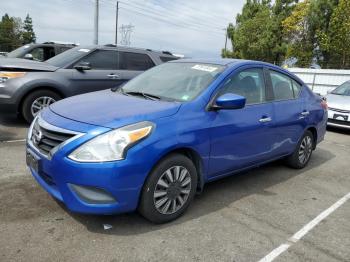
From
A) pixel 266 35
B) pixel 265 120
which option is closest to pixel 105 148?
pixel 265 120

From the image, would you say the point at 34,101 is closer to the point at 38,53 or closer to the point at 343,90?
the point at 38,53

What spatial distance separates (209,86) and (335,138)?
5721 mm

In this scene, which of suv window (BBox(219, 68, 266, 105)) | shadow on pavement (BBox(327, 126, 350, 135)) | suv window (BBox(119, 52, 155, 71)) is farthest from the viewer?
shadow on pavement (BBox(327, 126, 350, 135))

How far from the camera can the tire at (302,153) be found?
5.58 m

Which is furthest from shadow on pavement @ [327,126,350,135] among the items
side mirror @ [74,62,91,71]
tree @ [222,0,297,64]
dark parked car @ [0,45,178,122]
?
tree @ [222,0,297,64]

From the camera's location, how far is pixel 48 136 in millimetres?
3336

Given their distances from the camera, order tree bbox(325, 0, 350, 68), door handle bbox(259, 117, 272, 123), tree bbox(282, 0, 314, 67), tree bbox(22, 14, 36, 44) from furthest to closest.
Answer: tree bbox(22, 14, 36, 44)
tree bbox(282, 0, 314, 67)
tree bbox(325, 0, 350, 68)
door handle bbox(259, 117, 272, 123)

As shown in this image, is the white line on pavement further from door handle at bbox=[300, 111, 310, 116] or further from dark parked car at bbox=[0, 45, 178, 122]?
dark parked car at bbox=[0, 45, 178, 122]

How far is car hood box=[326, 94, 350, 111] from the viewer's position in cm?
918

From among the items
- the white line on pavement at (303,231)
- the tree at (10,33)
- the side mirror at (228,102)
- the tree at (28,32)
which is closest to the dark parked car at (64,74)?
the side mirror at (228,102)

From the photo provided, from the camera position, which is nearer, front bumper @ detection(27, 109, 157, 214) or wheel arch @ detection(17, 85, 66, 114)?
front bumper @ detection(27, 109, 157, 214)

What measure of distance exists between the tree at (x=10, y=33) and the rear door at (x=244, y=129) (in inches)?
2762

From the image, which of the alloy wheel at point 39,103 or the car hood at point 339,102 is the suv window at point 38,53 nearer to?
the alloy wheel at point 39,103

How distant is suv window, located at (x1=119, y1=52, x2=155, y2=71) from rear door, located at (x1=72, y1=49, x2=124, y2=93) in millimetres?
143
